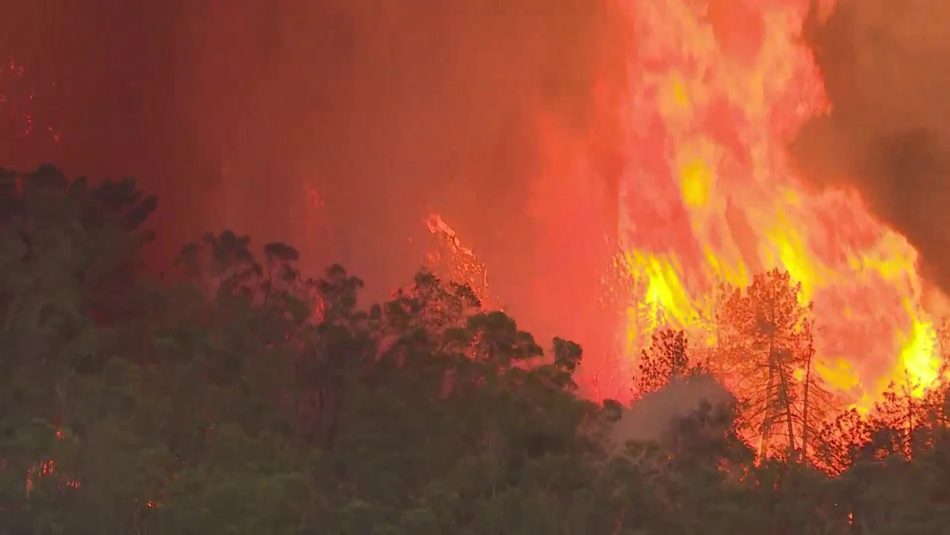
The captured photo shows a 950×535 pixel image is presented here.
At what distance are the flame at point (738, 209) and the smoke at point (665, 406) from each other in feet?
5.79

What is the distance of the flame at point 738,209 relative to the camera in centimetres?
1916

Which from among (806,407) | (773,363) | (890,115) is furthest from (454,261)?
(890,115)

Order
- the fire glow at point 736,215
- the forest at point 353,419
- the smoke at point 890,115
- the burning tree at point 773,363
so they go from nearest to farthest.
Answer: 1. the forest at point 353,419
2. the burning tree at point 773,363
3. the fire glow at point 736,215
4. the smoke at point 890,115

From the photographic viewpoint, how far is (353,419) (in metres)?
14.3

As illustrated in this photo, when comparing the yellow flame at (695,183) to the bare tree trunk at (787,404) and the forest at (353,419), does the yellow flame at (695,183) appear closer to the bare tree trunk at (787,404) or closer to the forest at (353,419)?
the forest at (353,419)

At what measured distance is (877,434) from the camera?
15.7m

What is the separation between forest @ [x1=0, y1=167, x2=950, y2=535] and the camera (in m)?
12.5

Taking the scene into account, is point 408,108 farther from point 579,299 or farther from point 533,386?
point 533,386

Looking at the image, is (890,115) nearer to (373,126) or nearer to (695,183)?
(695,183)

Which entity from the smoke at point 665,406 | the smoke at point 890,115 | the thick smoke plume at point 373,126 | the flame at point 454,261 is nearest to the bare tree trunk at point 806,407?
the smoke at point 665,406

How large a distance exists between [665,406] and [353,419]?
15.7 ft

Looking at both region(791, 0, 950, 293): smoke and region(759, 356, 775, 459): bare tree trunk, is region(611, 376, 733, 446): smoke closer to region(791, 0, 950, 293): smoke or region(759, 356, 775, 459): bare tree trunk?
region(759, 356, 775, 459): bare tree trunk

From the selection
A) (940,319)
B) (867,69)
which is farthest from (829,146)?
(940,319)

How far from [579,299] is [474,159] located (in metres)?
3.11
